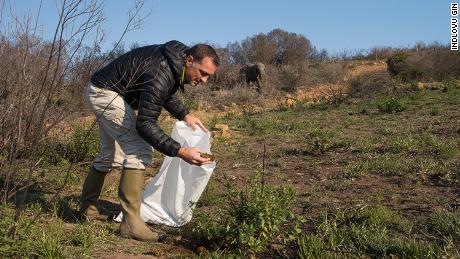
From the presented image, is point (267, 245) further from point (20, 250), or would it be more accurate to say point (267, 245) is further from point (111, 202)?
point (111, 202)

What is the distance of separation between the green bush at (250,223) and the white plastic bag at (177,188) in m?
0.45

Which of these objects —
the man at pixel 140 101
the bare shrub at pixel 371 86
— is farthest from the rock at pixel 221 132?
the bare shrub at pixel 371 86

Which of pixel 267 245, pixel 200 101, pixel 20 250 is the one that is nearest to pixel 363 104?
pixel 200 101

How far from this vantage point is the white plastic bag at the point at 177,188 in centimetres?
361

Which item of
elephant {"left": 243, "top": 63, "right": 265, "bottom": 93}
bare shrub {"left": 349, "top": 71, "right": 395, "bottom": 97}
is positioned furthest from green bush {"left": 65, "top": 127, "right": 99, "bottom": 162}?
elephant {"left": 243, "top": 63, "right": 265, "bottom": 93}

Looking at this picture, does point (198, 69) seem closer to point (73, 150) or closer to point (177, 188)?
point (177, 188)

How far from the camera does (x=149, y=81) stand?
10.1 ft

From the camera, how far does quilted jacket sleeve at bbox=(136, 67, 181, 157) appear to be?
9.95 feet

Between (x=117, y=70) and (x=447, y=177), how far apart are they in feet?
10.2

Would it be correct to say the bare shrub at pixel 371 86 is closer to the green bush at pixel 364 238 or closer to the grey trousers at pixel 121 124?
the green bush at pixel 364 238

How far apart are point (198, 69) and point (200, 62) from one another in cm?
5

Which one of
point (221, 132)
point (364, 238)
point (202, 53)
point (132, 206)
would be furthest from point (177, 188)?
point (221, 132)

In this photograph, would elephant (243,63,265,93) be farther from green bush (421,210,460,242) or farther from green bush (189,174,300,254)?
green bush (189,174,300,254)

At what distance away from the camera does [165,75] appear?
3.14 m
